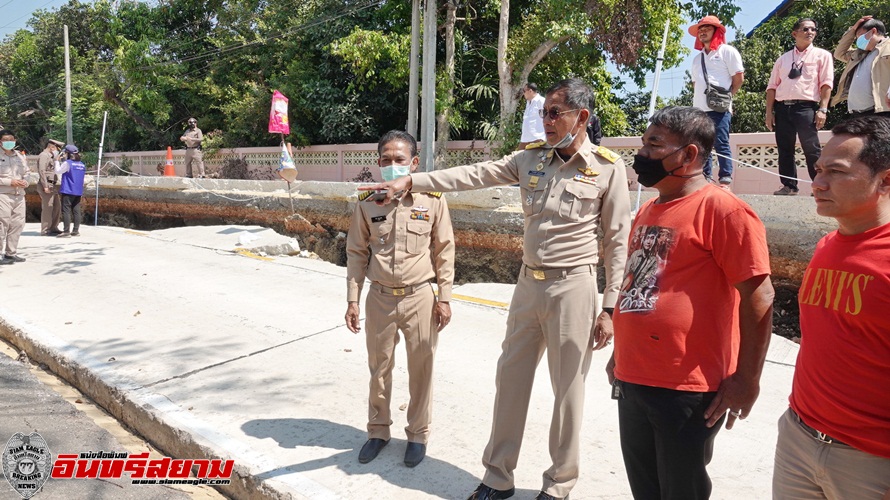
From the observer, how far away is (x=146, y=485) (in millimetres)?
3244

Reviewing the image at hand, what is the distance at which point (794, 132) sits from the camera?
6.66 m

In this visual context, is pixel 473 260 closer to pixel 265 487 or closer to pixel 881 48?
pixel 881 48

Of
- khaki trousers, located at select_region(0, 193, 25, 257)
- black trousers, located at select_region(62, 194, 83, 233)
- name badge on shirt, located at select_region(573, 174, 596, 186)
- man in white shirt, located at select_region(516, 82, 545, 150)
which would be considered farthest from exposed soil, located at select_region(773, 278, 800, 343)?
black trousers, located at select_region(62, 194, 83, 233)

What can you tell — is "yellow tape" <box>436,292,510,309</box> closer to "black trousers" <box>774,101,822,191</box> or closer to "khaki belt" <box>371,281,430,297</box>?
"khaki belt" <box>371,281,430,297</box>

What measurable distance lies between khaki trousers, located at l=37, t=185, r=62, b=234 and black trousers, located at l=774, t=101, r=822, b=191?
461 inches

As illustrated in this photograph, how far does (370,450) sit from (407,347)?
0.57 metres

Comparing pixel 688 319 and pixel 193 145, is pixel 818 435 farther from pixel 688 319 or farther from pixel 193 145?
pixel 193 145

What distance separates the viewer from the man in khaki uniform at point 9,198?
8500mm

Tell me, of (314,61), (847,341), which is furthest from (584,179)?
(314,61)

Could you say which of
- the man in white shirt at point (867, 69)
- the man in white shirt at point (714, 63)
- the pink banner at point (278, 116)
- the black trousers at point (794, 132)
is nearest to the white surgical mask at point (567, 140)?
the man in white shirt at point (714, 63)

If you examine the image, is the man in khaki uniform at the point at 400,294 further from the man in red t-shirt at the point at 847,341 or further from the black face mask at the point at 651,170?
the man in red t-shirt at the point at 847,341

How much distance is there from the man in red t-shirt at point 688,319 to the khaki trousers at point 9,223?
903 cm

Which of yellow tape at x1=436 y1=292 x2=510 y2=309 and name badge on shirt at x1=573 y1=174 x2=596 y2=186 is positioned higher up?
name badge on shirt at x1=573 y1=174 x2=596 y2=186

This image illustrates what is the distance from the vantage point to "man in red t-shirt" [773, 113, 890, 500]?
1616 mm
